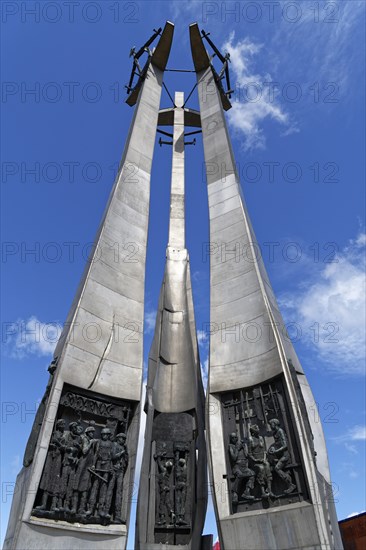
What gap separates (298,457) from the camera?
8.31m

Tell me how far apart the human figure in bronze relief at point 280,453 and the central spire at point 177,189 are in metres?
8.16

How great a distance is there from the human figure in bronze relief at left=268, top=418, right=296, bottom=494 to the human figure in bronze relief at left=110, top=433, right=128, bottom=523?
3118 mm

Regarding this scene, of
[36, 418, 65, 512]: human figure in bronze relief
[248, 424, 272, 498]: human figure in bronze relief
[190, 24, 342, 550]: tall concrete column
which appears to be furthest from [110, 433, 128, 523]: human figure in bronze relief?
[248, 424, 272, 498]: human figure in bronze relief

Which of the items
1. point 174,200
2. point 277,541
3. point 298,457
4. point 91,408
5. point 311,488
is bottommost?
point 277,541

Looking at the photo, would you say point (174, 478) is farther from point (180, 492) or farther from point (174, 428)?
point (174, 428)

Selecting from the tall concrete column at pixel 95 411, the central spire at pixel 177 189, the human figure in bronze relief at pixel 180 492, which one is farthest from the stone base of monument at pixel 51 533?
the central spire at pixel 177 189

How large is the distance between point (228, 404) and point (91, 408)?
3.12 meters

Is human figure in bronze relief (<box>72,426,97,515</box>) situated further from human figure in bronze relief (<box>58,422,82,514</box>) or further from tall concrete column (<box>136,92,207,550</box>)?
tall concrete column (<box>136,92,207,550</box>)

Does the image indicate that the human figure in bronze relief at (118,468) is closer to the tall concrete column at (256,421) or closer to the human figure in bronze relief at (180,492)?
the human figure in bronze relief at (180,492)

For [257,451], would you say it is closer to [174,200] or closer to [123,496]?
[123,496]

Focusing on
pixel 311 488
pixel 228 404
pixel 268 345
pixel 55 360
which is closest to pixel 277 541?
pixel 311 488

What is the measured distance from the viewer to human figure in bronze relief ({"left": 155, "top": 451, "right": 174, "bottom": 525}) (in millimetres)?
10055

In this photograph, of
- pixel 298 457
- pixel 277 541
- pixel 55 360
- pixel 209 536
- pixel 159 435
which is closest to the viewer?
pixel 277 541

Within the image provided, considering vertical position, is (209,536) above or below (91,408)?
below
